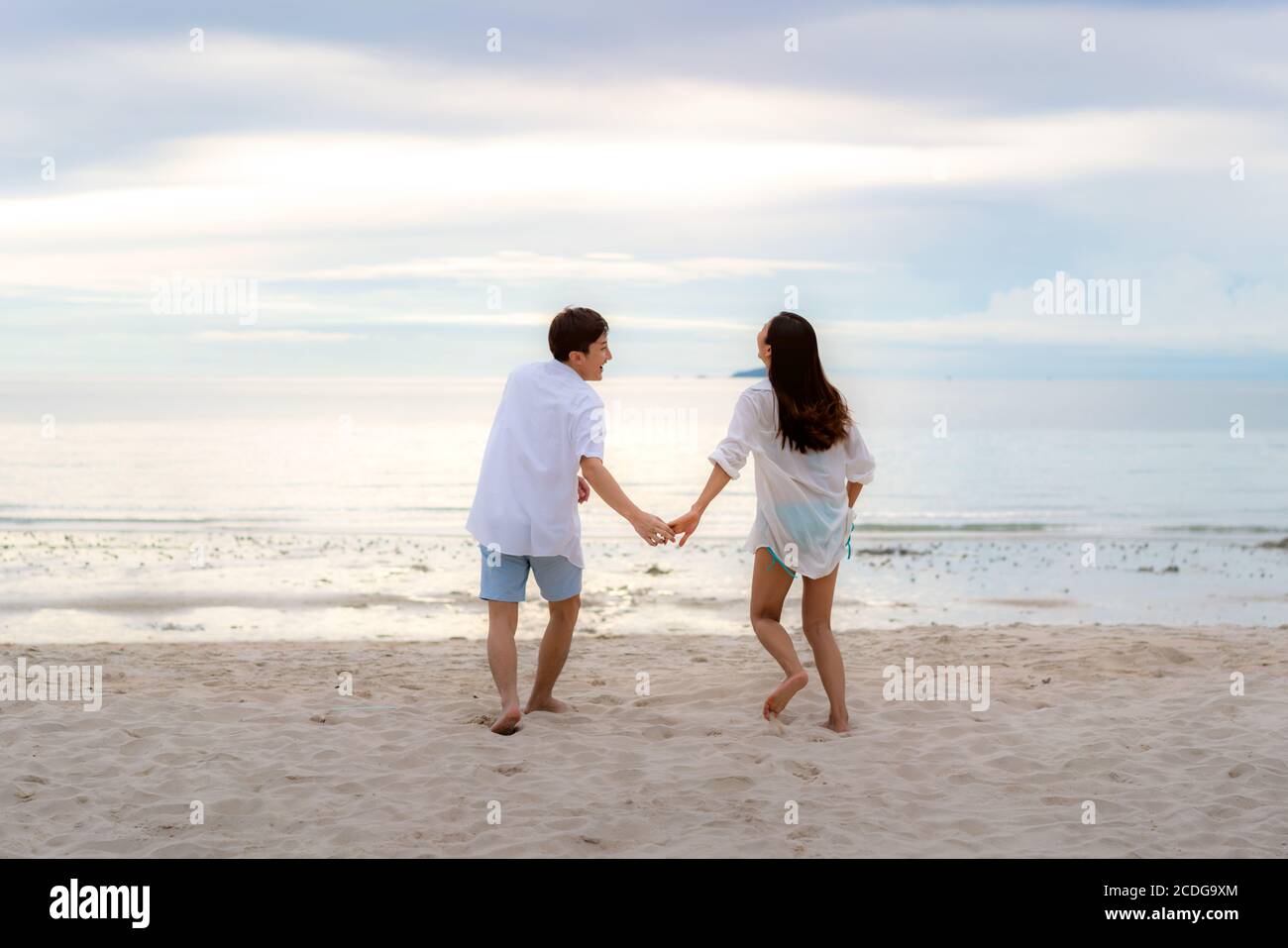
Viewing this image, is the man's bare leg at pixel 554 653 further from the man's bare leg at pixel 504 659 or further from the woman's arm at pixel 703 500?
the woman's arm at pixel 703 500

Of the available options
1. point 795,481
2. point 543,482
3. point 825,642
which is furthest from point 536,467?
point 825,642

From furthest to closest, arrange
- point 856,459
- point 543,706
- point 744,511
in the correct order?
point 744,511
point 543,706
point 856,459

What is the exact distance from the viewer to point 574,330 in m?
5.94

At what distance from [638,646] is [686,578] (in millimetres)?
4498

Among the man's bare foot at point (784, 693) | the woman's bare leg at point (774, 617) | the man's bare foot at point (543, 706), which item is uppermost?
the woman's bare leg at point (774, 617)

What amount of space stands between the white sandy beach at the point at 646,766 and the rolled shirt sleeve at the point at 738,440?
1469 millimetres

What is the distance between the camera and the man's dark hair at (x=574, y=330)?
234 inches

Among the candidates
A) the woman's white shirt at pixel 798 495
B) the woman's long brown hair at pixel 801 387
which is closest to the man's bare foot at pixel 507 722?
the woman's white shirt at pixel 798 495

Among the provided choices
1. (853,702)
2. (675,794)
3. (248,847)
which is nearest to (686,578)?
(853,702)

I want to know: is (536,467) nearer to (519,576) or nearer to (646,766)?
(519,576)

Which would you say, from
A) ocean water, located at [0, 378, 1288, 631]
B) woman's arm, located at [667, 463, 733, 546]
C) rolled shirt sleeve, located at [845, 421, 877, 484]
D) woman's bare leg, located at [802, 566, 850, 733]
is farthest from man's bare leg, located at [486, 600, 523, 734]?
ocean water, located at [0, 378, 1288, 631]

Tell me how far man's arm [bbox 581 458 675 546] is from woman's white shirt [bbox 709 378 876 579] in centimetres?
50

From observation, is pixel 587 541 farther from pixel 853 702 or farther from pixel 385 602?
pixel 853 702

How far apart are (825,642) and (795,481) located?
91cm
